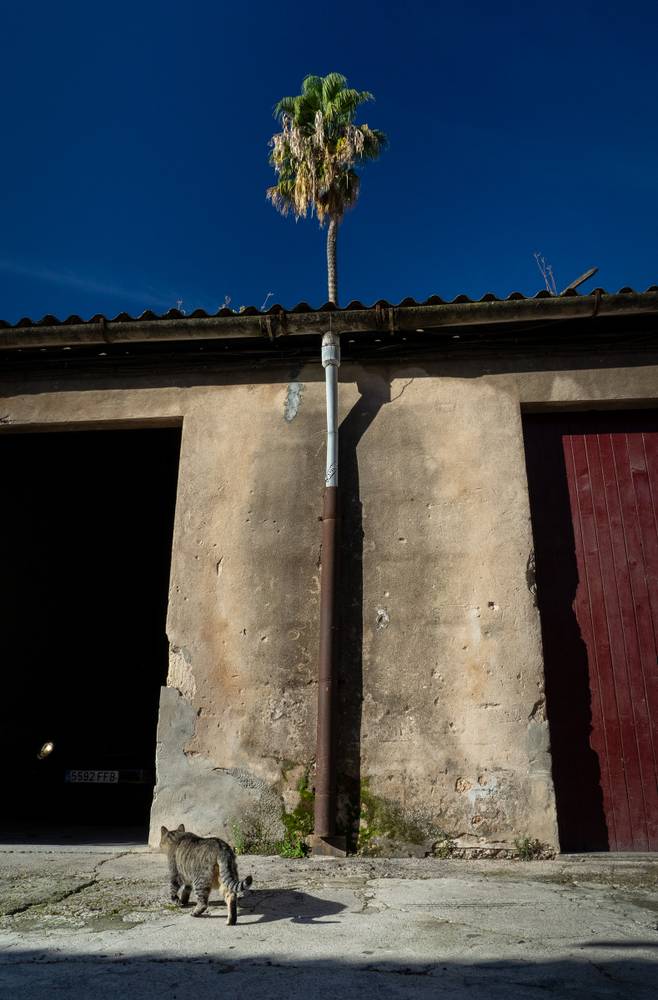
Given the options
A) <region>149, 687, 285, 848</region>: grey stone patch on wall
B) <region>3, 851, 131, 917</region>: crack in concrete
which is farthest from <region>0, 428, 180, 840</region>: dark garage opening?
<region>3, 851, 131, 917</region>: crack in concrete

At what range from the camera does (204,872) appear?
318cm

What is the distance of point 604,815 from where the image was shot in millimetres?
4852

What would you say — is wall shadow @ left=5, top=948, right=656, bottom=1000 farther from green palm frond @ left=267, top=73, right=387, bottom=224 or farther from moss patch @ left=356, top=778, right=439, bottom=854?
green palm frond @ left=267, top=73, right=387, bottom=224

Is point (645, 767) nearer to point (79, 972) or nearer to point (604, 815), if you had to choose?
point (604, 815)

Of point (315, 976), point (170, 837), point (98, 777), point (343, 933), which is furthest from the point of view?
point (98, 777)

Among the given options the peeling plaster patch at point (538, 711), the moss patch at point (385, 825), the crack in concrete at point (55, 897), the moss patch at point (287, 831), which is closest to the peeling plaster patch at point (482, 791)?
the moss patch at point (385, 825)

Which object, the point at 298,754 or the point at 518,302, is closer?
the point at 298,754

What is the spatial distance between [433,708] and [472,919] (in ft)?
6.09

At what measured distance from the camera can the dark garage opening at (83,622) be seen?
698cm

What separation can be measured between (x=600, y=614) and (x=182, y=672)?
10.9ft

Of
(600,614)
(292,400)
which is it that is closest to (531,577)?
(600,614)

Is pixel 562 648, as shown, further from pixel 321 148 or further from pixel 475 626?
A: pixel 321 148

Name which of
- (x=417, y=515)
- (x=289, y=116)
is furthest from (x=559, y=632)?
(x=289, y=116)

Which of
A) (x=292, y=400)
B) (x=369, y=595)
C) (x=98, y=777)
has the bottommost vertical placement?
(x=98, y=777)
